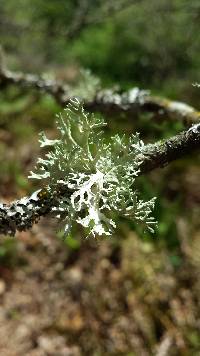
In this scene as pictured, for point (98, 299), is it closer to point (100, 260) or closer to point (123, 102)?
point (100, 260)

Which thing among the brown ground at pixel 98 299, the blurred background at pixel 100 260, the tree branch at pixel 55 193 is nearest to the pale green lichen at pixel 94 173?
the tree branch at pixel 55 193

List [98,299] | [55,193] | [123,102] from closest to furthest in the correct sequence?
1. [55,193]
2. [123,102]
3. [98,299]

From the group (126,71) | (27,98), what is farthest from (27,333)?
(126,71)

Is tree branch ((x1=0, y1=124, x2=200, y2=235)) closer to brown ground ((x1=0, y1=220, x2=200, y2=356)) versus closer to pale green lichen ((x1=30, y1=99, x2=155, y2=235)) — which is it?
pale green lichen ((x1=30, y1=99, x2=155, y2=235))

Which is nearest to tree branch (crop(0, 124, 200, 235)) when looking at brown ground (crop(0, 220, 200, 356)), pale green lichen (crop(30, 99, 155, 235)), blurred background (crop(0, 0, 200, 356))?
pale green lichen (crop(30, 99, 155, 235))

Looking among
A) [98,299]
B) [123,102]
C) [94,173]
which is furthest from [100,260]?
[94,173]
